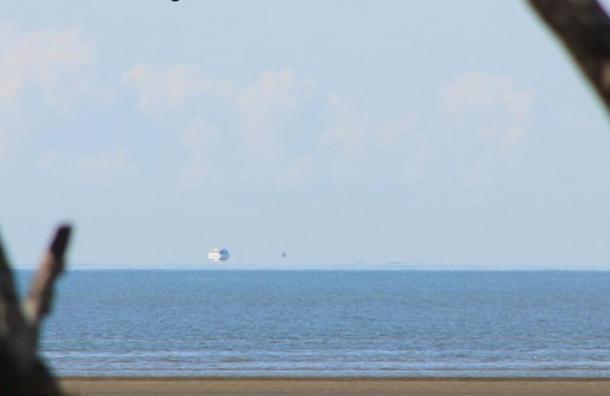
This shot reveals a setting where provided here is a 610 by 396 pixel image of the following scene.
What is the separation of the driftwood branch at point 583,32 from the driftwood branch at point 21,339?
1089 mm

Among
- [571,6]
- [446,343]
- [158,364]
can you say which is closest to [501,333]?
[446,343]

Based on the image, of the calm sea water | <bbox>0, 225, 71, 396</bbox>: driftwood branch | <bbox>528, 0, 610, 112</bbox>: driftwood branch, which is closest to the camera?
<bbox>0, 225, 71, 396</bbox>: driftwood branch

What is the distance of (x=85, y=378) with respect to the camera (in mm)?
42344

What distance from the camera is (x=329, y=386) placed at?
3944 cm

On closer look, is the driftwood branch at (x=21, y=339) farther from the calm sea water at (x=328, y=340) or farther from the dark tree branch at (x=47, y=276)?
the calm sea water at (x=328, y=340)

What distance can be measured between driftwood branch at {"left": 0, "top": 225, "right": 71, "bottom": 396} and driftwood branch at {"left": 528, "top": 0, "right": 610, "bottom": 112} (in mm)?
1089

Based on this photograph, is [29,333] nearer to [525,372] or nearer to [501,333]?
[525,372]

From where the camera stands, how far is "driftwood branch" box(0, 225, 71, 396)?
10.4 feet

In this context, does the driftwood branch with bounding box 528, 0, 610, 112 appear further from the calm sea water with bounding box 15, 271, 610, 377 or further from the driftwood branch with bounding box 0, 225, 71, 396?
the calm sea water with bounding box 15, 271, 610, 377

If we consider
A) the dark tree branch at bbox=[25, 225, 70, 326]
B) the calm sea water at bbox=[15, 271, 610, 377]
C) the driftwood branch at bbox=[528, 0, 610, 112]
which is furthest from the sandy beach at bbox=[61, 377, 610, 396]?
the driftwood branch at bbox=[528, 0, 610, 112]

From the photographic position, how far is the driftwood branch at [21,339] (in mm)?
3178

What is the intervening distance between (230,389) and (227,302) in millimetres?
102132

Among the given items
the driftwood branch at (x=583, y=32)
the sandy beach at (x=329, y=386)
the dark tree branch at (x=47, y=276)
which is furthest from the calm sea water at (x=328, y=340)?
the driftwood branch at (x=583, y=32)

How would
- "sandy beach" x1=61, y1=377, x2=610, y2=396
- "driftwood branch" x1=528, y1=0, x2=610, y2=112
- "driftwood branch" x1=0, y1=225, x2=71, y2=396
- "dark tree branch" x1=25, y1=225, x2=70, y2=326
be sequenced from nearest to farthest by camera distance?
"driftwood branch" x1=0, y1=225, x2=71, y2=396 → "driftwood branch" x1=528, y1=0, x2=610, y2=112 → "dark tree branch" x1=25, y1=225, x2=70, y2=326 → "sandy beach" x1=61, y1=377, x2=610, y2=396
